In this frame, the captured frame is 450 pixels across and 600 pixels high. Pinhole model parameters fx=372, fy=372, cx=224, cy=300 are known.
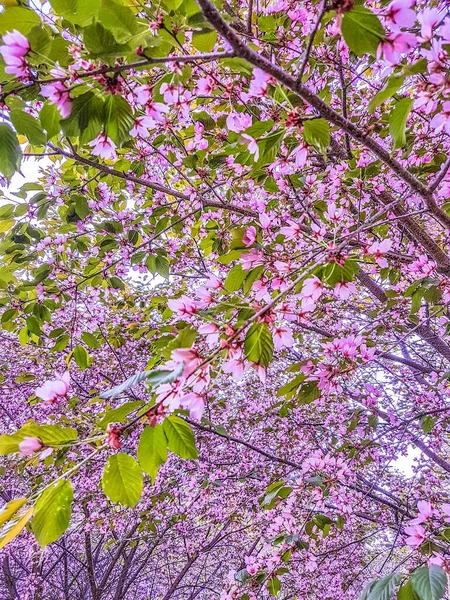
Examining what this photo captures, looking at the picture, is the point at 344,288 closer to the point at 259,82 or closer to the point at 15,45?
the point at 259,82

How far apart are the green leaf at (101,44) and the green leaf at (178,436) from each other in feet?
2.57

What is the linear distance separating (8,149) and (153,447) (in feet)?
2.69

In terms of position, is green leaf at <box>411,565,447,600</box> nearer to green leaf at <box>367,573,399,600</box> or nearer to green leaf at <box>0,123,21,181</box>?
green leaf at <box>367,573,399,600</box>

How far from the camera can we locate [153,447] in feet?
2.71

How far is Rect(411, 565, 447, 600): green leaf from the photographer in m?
1.00

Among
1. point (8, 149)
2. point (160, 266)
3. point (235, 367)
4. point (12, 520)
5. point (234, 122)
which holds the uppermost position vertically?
point (234, 122)

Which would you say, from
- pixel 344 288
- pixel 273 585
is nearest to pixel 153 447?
pixel 344 288

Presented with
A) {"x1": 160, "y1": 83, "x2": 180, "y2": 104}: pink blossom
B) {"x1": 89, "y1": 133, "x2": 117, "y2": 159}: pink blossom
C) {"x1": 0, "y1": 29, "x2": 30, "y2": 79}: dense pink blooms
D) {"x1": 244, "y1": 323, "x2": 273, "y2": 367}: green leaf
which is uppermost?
{"x1": 160, "y1": 83, "x2": 180, "y2": 104}: pink blossom

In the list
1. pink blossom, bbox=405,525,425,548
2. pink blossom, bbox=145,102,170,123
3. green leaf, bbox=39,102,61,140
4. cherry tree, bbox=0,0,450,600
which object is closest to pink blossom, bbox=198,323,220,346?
cherry tree, bbox=0,0,450,600

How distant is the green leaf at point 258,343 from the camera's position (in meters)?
0.86

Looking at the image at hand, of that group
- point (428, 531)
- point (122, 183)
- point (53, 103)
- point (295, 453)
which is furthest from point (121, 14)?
point (295, 453)

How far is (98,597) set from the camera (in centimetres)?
508

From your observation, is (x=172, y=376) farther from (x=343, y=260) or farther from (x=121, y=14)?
(x=121, y=14)

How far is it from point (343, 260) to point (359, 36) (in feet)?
1.69
